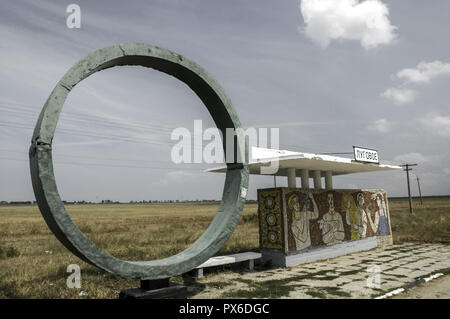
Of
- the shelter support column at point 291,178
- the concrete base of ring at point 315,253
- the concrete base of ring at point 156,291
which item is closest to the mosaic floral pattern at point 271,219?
the concrete base of ring at point 315,253

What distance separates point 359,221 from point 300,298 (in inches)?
335

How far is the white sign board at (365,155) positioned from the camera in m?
12.4

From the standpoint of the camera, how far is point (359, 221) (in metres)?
14.4

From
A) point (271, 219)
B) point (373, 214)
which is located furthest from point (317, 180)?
point (373, 214)

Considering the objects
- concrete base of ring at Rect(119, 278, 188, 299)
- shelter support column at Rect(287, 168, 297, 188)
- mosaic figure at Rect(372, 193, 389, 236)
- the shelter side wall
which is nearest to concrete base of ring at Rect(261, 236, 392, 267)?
the shelter side wall

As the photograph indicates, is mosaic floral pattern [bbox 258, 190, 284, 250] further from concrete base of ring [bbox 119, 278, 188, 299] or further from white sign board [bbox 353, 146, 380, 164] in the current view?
concrete base of ring [bbox 119, 278, 188, 299]

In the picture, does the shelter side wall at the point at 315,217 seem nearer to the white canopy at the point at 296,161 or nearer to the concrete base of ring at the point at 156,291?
the white canopy at the point at 296,161

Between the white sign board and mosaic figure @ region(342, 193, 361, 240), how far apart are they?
1853 mm

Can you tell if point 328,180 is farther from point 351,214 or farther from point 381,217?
point 381,217

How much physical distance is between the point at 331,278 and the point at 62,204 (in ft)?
23.7

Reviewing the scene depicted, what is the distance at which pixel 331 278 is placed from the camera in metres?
8.89

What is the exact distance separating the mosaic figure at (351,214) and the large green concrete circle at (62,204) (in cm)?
793

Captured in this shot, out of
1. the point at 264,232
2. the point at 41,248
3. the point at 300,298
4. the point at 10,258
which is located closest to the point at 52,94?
the point at 300,298

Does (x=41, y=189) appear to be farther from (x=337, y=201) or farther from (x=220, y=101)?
(x=337, y=201)
